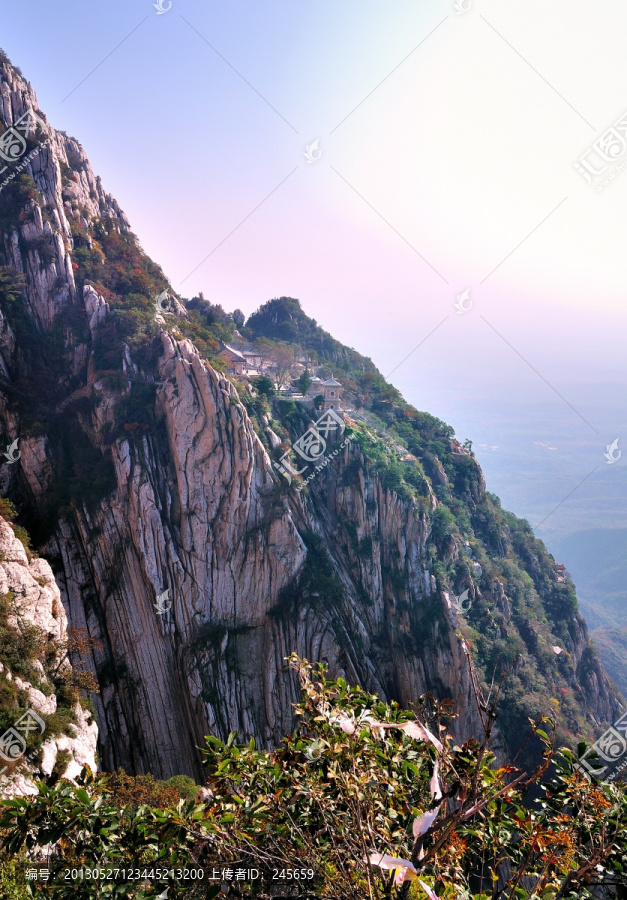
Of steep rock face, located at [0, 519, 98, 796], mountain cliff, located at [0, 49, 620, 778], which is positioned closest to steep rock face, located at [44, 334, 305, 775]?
mountain cliff, located at [0, 49, 620, 778]

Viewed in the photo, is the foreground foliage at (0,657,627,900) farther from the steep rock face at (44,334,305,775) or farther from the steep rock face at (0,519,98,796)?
the steep rock face at (44,334,305,775)

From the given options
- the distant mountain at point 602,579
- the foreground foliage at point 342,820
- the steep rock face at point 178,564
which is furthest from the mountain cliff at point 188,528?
the distant mountain at point 602,579

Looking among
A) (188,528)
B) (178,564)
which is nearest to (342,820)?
(178,564)

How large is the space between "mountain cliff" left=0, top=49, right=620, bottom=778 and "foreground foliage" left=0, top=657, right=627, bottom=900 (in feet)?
64.4

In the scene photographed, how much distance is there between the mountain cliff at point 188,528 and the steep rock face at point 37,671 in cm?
544

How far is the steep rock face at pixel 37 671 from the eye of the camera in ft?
41.5

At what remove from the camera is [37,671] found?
51.1ft

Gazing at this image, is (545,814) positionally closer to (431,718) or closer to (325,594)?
(431,718)

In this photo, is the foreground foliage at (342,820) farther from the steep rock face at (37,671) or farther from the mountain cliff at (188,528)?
the mountain cliff at (188,528)

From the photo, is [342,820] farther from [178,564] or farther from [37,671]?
[178,564]

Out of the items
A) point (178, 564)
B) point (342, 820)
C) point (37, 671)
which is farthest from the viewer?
point (178, 564)

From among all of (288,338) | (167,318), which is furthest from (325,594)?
(288,338)

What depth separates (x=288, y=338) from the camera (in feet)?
193

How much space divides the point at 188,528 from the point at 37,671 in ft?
37.7
